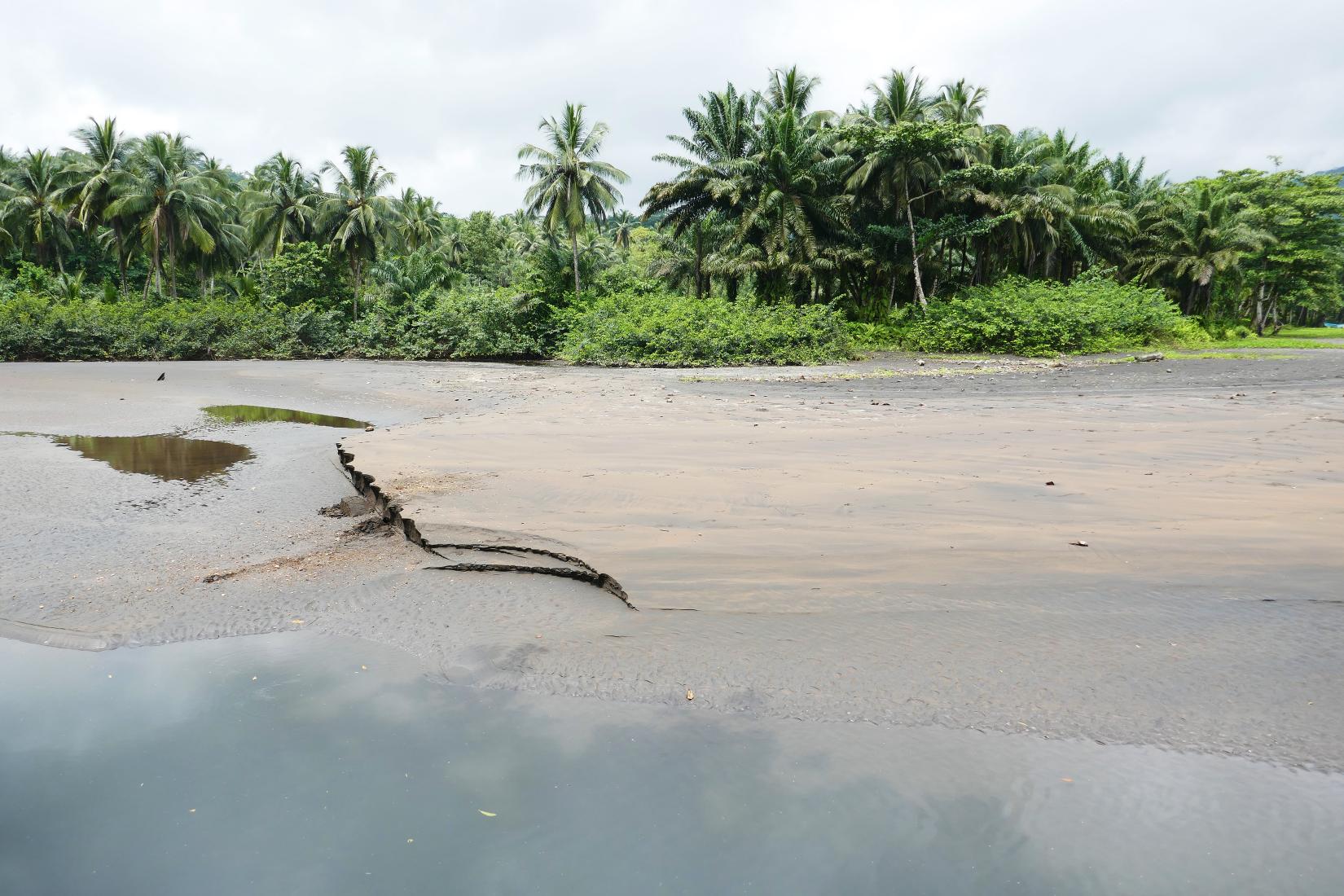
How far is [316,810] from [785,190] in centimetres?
3152

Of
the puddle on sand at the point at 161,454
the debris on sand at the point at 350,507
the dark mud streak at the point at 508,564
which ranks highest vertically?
the dark mud streak at the point at 508,564

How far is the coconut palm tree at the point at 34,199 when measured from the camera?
42969 mm

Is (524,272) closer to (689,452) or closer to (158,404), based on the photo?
(158,404)

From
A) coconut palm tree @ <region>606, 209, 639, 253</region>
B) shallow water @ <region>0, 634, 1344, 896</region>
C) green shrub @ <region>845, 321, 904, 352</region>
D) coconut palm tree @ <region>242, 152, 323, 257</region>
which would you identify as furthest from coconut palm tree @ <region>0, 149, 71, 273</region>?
shallow water @ <region>0, 634, 1344, 896</region>

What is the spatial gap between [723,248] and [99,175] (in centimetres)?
3004

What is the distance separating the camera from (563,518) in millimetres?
5113

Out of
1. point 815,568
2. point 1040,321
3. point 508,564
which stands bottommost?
point 508,564

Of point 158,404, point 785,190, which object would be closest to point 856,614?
point 158,404

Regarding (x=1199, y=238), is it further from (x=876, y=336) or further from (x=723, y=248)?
(x=723, y=248)

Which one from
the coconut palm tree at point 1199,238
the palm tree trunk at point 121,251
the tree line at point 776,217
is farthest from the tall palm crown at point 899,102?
the palm tree trunk at point 121,251

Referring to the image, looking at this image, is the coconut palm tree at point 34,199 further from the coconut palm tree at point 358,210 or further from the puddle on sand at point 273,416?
the puddle on sand at point 273,416

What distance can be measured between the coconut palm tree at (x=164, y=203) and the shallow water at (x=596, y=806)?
43362mm

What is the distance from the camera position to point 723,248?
33.6 m

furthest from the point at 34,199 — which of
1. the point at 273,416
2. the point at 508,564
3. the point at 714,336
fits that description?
the point at 508,564
